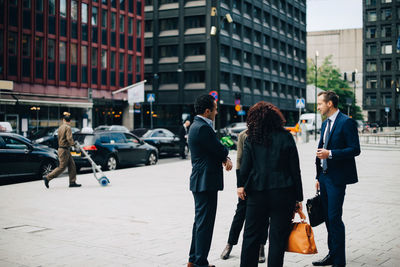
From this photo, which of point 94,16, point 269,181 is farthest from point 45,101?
point 269,181

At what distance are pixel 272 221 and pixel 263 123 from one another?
2.84 ft

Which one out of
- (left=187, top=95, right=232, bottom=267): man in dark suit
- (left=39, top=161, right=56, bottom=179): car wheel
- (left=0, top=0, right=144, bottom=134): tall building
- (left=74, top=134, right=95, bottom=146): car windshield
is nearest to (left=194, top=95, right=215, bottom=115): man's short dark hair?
(left=187, top=95, right=232, bottom=267): man in dark suit

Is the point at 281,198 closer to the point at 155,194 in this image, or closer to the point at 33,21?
the point at 155,194

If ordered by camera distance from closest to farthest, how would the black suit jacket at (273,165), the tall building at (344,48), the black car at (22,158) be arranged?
the black suit jacket at (273,165), the black car at (22,158), the tall building at (344,48)

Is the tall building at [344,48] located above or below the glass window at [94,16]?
above

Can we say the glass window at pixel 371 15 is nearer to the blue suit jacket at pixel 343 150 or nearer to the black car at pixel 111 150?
the black car at pixel 111 150

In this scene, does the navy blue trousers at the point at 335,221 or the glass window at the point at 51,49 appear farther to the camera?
the glass window at the point at 51,49

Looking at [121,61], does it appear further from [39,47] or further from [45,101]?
[45,101]

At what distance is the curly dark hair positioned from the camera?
434 centimetres

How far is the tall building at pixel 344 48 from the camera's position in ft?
357

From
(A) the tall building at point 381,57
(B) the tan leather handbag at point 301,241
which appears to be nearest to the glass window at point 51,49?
(B) the tan leather handbag at point 301,241

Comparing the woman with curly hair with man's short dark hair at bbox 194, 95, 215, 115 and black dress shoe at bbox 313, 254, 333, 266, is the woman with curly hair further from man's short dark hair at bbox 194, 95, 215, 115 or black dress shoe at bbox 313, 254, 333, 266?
black dress shoe at bbox 313, 254, 333, 266

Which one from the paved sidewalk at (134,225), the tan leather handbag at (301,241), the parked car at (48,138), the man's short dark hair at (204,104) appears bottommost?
the paved sidewalk at (134,225)

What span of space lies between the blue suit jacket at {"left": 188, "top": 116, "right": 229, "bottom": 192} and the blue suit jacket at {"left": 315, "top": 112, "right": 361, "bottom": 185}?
1159mm
